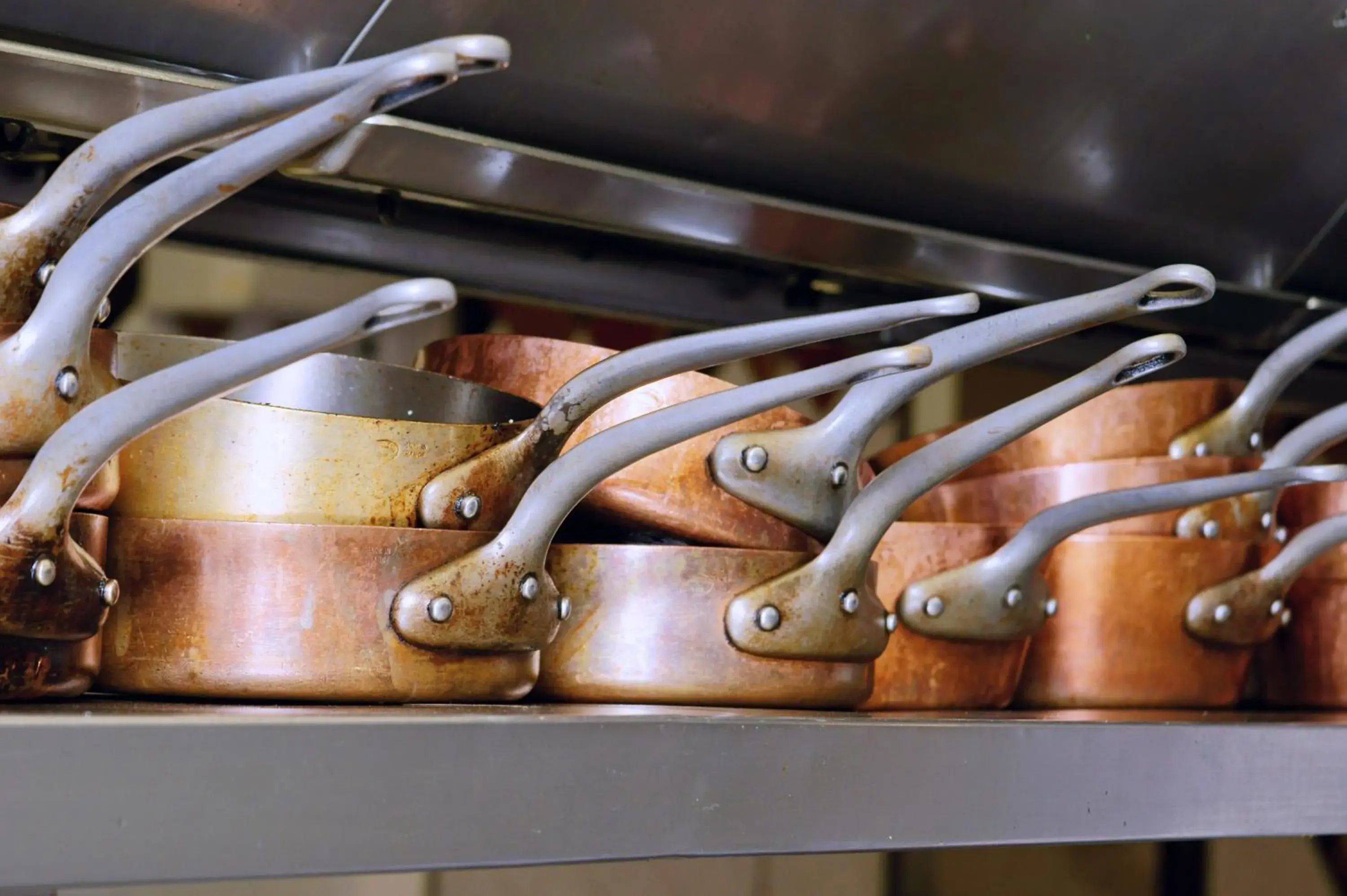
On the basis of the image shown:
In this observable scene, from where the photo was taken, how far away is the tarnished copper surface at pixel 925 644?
0.84 meters

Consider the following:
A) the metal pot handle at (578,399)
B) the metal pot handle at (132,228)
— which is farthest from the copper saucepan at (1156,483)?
the metal pot handle at (132,228)

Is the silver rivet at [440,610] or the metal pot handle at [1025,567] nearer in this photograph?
the silver rivet at [440,610]

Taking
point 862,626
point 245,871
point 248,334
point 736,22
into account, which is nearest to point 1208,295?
point 862,626

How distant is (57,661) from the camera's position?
0.54 metres

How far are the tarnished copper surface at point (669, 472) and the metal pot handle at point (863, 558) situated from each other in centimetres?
4

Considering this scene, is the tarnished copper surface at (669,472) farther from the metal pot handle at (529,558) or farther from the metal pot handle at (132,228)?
the metal pot handle at (132,228)

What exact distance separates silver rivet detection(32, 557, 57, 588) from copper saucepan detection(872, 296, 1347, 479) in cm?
61

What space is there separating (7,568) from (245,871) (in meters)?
0.14

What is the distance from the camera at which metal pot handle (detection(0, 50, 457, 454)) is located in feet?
1.64

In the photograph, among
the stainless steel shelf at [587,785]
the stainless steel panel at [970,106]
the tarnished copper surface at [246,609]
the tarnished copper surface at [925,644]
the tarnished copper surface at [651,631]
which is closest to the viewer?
the stainless steel shelf at [587,785]

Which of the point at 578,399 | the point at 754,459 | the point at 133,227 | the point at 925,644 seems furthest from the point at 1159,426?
the point at 133,227

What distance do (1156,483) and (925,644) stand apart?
0.67 ft

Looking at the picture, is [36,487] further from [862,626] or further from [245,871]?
[862,626]

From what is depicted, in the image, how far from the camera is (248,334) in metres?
1.01
